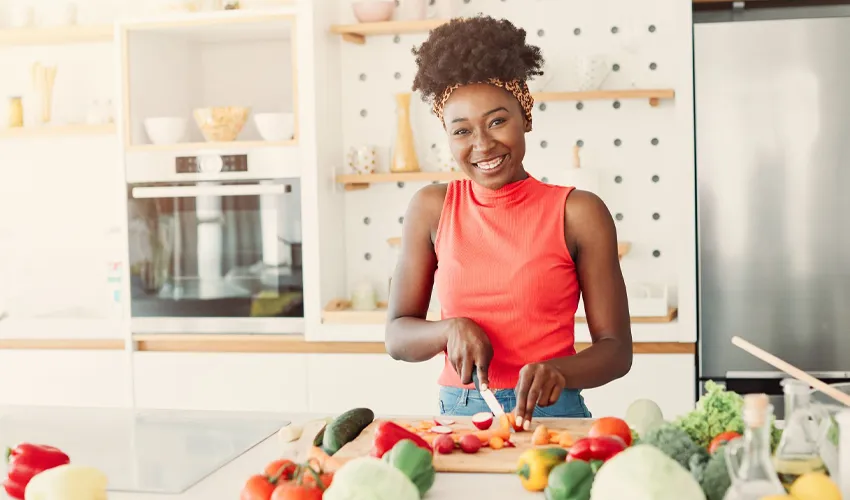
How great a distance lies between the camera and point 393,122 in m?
3.93

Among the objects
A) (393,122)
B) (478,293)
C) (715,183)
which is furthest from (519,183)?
(393,122)

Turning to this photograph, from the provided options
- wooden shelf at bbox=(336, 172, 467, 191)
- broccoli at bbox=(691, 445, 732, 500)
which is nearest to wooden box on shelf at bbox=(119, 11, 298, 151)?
wooden shelf at bbox=(336, 172, 467, 191)

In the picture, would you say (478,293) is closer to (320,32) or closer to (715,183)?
(715,183)

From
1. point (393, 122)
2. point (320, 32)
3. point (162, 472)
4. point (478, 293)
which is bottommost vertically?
point (162, 472)

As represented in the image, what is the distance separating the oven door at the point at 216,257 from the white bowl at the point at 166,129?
164 millimetres

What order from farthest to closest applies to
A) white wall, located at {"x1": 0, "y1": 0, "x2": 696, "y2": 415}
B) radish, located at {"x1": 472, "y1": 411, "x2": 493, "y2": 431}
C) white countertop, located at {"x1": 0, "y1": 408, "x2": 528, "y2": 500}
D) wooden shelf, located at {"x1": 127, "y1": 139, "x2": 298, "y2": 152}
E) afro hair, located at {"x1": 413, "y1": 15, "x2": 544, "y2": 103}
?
wooden shelf, located at {"x1": 127, "y1": 139, "x2": 298, "y2": 152}
white wall, located at {"x1": 0, "y1": 0, "x2": 696, "y2": 415}
afro hair, located at {"x1": 413, "y1": 15, "x2": 544, "y2": 103}
radish, located at {"x1": 472, "y1": 411, "x2": 493, "y2": 431}
white countertop, located at {"x1": 0, "y1": 408, "x2": 528, "y2": 500}

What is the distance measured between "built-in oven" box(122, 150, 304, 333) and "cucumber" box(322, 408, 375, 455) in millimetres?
1883

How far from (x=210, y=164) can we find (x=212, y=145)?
67mm

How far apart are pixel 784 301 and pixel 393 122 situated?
155cm

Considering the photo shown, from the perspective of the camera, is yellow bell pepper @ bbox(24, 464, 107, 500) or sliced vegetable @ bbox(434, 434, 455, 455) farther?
sliced vegetable @ bbox(434, 434, 455, 455)

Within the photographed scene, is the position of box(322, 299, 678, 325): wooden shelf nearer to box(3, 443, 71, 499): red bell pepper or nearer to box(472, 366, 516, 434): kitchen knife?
box(472, 366, 516, 434): kitchen knife

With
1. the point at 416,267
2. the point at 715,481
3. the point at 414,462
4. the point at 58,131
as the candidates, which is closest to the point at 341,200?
the point at 58,131

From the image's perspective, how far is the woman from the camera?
1896mm

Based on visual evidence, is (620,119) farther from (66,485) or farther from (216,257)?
(66,485)
